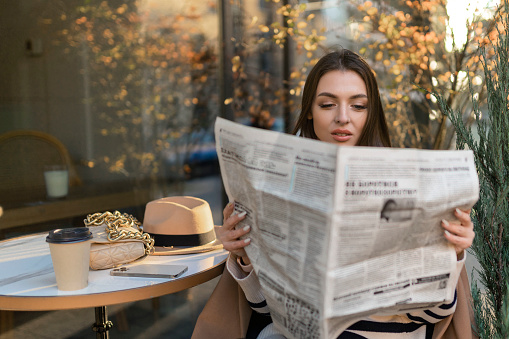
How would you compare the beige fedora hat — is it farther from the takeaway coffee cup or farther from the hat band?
the takeaway coffee cup

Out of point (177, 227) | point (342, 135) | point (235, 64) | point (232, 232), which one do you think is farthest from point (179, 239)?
point (235, 64)

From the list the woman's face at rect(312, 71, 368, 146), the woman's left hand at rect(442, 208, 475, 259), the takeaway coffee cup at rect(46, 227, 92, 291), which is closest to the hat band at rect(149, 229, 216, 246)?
the takeaway coffee cup at rect(46, 227, 92, 291)

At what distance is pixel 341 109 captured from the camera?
4.90ft

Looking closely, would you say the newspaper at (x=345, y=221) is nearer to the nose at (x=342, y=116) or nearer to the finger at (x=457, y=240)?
the finger at (x=457, y=240)

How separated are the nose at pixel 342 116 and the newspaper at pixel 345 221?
53 centimetres

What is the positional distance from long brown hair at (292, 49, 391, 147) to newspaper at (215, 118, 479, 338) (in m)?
0.58

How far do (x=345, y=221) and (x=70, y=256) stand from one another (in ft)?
2.25

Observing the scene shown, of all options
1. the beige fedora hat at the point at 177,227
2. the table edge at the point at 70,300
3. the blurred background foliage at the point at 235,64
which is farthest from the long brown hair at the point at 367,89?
the blurred background foliage at the point at 235,64

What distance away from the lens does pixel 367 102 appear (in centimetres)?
152

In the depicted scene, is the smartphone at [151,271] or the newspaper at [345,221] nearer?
the newspaper at [345,221]

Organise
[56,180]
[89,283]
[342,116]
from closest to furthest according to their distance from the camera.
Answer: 1. [89,283]
2. [342,116]
3. [56,180]

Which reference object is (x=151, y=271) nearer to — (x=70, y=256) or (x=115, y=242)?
(x=115, y=242)

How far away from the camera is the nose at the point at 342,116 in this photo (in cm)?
147

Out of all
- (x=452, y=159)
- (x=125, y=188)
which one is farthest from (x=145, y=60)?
(x=452, y=159)
